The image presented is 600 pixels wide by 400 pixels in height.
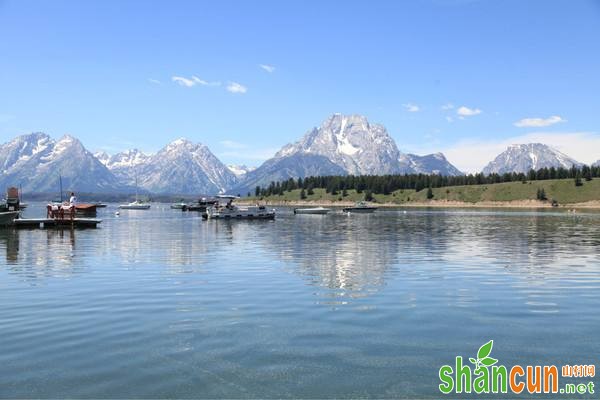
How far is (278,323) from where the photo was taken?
26.1 meters

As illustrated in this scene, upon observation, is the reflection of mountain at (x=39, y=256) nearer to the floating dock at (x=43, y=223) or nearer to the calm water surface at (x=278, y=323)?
the calm water surface at (x=278, y=323)

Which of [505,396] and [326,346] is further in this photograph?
[326,346]

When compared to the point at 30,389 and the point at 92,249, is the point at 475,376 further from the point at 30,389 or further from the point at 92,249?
the point at 92,249

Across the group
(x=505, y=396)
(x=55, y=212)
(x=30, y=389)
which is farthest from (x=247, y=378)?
(x=55, y=212)

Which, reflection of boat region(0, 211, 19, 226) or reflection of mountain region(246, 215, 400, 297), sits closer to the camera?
reflection of mountain region(246, 215, 400, 297)

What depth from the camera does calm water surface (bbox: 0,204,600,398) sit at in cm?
1783

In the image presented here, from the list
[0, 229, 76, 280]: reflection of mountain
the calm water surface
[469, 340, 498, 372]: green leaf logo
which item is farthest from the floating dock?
[469, 340, 498, 372]: green leaf logo

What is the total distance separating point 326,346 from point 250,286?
16.7 m

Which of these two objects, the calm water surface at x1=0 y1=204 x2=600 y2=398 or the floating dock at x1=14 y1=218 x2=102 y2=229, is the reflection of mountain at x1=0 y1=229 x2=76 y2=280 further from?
the floating dock at x1=14 y1=218 x2=102 y2=229

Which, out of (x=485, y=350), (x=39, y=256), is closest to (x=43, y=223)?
(x=39, y=256)

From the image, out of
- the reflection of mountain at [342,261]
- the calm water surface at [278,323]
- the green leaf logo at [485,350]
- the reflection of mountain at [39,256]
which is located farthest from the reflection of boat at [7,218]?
the green leaf logo at [485,350]

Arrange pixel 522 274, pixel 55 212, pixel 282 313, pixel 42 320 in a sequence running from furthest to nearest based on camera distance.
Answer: pixel 55 212, pixel 522 274, pixel 282 313, pixel 42 320

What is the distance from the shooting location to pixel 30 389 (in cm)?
1688

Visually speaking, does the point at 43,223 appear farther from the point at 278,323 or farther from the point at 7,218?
the point at 278,323
